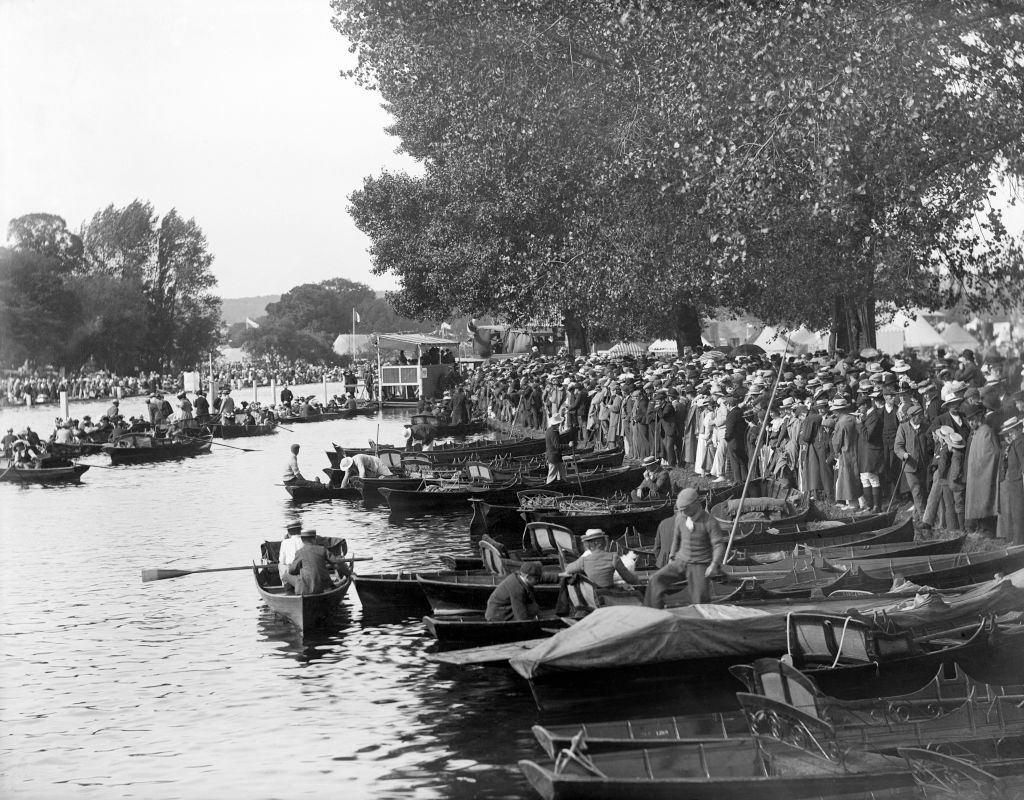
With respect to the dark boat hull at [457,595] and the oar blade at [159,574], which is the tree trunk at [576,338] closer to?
the oar blade at [159,574]

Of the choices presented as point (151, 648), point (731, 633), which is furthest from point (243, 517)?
point (731, 633)

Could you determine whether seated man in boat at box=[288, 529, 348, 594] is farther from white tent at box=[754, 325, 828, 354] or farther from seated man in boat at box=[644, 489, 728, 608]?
white tent at box=[754, 325, 828, 354]

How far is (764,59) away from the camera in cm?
1955

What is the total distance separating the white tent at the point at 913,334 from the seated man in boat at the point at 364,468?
20.5 meters

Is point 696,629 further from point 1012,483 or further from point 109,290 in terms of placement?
point 109,290

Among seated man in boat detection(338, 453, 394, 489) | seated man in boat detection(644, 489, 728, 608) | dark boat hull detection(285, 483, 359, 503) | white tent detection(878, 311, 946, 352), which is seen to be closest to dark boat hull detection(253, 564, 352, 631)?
seated man in boat detection(644, 489, 728, 608)

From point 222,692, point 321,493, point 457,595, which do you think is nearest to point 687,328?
point 321,493

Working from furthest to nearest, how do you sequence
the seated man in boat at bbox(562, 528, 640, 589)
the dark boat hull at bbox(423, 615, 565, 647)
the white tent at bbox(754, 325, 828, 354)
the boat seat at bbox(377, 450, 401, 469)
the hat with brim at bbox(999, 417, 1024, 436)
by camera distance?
the white tent at bbox(754, 325, 828, 354), the boat seat at bbox(377, 450, 401, 469), the hat with brim at bbox(999, 417, 1024, 436), the seated man in boat at bbox(562, 528, 640, 589), the dark boat hull at bbox(423, 615, 565, 647)

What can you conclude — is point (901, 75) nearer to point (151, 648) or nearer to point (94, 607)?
point (151, 648)

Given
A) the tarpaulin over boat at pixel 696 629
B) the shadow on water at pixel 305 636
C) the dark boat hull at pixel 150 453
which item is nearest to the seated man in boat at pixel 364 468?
the shadow on water at pixel 305 636

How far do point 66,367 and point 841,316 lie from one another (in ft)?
156

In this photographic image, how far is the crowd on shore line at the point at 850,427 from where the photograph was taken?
17844 millimetres

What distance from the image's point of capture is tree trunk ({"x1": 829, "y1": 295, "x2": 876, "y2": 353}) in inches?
1436

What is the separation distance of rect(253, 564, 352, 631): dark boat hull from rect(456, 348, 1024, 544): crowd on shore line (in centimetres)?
680
